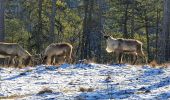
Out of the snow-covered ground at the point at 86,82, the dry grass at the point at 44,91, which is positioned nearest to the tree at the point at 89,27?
the snow-covered ground at the point at 86,82

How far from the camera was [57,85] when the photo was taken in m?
13.7

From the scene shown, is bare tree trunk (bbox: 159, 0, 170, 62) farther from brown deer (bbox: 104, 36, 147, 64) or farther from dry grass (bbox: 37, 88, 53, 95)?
→ dry grass (bbox: 37, 88, 53, 95)

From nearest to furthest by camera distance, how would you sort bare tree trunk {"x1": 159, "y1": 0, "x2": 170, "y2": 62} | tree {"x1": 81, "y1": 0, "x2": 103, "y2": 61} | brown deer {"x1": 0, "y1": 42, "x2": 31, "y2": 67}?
brown deer {"x1": 0, "y1": 42, "x2": 31, "y2": 67} → bare tree trunk {"x1": 159, "y1": 0, "x2": 170, "y2": 62} → tree {"x1": 81, "y1": 0, "x2": 103, "y2": 61}

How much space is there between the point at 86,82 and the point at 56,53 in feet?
26.0

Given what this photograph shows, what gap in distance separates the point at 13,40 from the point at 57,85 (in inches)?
1439

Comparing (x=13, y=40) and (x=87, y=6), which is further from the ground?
(x=87, y=6)

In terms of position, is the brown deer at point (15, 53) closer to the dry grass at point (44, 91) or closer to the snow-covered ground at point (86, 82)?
the snow-covered ground at point (86, 82)

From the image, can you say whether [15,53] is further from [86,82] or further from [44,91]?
[44,91]

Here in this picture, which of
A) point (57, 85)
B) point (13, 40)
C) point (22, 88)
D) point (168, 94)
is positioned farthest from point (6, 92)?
point (13, 40)

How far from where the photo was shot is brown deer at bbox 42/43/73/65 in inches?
858

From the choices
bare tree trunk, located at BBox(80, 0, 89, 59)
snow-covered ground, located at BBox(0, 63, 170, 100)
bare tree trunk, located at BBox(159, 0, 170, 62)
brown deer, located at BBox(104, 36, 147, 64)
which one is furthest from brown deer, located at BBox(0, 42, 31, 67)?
bare tree trunk, located at BBox(80, 0, 89, 59)

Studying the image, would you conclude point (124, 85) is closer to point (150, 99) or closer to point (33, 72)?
point (150, 99)

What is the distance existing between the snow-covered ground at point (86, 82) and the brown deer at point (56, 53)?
14.0ft

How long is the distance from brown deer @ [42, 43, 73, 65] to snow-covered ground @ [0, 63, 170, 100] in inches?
168
